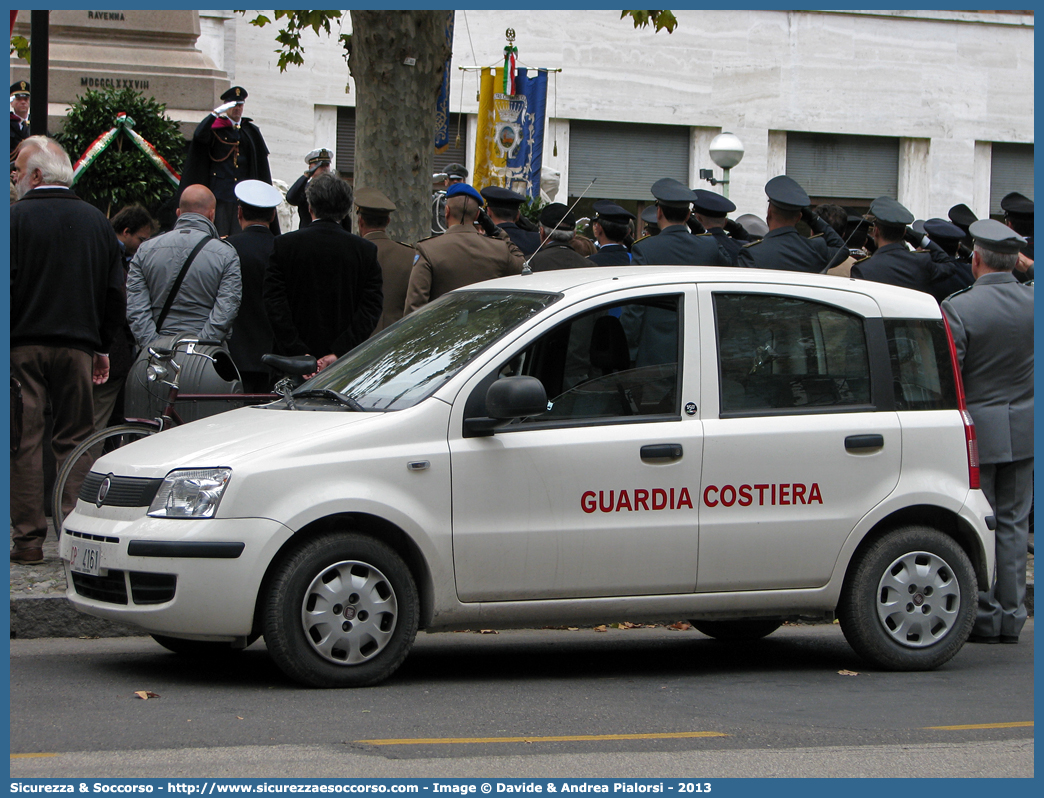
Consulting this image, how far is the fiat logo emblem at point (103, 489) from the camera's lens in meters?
6.22

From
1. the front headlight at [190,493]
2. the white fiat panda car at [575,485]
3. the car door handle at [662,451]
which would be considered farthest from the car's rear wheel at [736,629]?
the front headlight at [190,493]

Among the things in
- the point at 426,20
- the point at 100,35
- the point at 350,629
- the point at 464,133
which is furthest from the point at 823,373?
the point at 464,133

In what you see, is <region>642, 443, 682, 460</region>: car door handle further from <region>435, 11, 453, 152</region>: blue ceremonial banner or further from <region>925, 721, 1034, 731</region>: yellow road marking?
<region>435, 11, 453, 152</region>: blue ceremonial banner

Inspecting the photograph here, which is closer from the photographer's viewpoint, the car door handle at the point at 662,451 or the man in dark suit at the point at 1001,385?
the car door handle at the point at 662,451

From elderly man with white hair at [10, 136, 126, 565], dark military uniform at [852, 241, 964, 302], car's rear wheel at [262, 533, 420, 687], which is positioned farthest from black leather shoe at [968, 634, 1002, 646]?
elderly man with white hair at [10, 136, 126, 565]

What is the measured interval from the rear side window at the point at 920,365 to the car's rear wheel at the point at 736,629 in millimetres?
1602

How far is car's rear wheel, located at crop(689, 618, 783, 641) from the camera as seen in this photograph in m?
7.89

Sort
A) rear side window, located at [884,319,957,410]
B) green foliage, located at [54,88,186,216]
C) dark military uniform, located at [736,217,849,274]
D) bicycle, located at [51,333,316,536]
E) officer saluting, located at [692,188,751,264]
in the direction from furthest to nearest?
green foliage, located at [54,88,186,216] < officer saluting, located at [692,188,751,264] < dark military uniform, located at [736,217,849,274] < bicycle, located at [51,333,316,536] < rear side window, located at [884,319,957,410]

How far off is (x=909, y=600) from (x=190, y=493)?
3413 mm

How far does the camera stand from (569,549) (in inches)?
251

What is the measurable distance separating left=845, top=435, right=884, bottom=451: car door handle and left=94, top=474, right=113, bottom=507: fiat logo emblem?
10.9ft

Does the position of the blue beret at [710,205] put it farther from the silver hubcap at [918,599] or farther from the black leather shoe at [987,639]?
the silver hubcap at [918,599]

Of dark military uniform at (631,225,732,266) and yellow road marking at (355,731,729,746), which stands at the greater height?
dark military uniform at (631,225,732,266)

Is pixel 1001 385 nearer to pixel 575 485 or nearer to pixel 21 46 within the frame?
pixel 575 485
